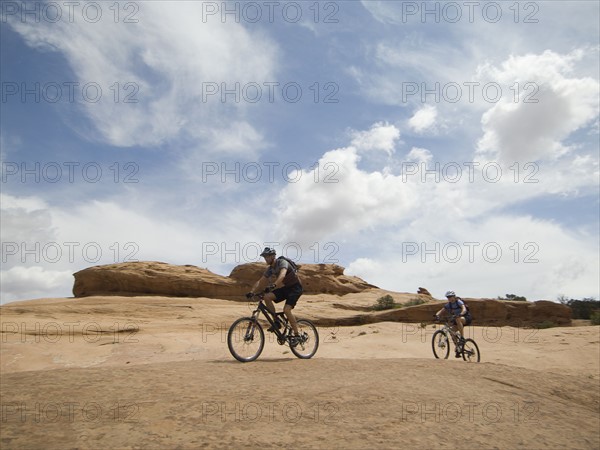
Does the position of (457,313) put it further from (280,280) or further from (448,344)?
(280,280)

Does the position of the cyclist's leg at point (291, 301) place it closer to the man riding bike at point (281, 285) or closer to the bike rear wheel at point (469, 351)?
the man riding bike at point (281, 285)

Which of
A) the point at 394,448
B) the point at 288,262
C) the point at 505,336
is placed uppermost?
the point at 288,262

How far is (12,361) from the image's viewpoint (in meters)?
→ 11.2

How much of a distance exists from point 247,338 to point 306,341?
56.8 inches

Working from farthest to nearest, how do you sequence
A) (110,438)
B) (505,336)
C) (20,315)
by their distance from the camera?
(20,315), (505,336), (110,438)

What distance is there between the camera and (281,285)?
743 cm

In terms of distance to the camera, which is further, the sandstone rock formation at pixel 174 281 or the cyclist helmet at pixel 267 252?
the sandstone rock formation at pixel 174 281

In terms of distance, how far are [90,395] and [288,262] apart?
171 inches

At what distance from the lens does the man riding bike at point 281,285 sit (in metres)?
7.53

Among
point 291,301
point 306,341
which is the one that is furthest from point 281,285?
point 306,341

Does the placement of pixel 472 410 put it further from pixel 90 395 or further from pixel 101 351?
pixel 101 351

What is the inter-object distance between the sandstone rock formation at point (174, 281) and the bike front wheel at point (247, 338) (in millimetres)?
33087

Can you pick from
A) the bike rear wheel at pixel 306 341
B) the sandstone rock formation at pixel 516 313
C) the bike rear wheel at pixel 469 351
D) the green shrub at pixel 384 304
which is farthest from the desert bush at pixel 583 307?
the bike rear wheel at pixel 306 341

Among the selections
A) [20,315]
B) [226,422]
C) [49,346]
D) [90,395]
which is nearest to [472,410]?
[226,422]
